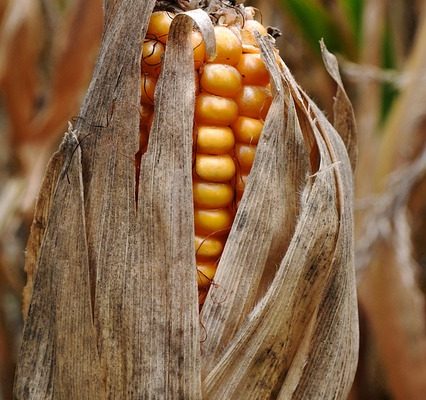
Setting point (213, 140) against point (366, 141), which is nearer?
point (213, 140)

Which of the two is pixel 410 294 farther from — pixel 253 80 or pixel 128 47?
pixel 128 47

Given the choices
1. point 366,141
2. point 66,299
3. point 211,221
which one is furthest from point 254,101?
point 366,141

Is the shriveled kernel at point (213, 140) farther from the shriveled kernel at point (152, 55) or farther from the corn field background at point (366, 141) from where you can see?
the corn field background at point (366, 141)

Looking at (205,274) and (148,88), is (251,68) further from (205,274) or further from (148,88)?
(205,274)

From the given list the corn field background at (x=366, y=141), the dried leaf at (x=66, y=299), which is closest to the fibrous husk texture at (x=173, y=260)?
the dried leaf at (x=66, y=299)

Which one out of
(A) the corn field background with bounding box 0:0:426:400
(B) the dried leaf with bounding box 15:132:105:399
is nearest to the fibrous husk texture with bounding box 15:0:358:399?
(B) the dried leaf with bounding box 15:132:105:399

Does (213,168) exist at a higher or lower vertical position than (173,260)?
higher

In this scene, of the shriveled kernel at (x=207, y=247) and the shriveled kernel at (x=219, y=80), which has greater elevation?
the shriveled kernel at (x=219, y=80)

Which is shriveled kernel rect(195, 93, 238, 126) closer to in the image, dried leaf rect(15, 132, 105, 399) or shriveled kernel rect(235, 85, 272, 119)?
shriveled kernel rect(235, 85, 272, 119)
